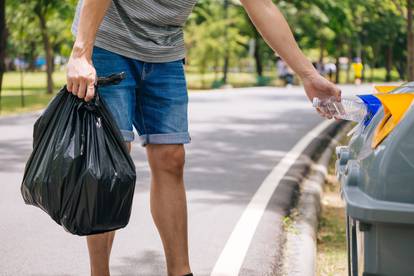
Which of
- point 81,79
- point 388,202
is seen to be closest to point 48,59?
point 81,79

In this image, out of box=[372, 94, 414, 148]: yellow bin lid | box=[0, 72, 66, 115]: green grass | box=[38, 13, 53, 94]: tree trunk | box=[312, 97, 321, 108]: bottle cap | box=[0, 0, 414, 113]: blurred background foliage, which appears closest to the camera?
box=[372, 94, 414, 148]: yellow bin lid

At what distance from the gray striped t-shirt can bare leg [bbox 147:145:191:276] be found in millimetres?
466

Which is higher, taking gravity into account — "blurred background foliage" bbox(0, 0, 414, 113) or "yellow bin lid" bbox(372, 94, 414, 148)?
"blurred background foliage" bbox(0, 0, 414, 113)

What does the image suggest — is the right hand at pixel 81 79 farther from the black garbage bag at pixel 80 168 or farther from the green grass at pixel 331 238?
the green grass at pixel 331 238

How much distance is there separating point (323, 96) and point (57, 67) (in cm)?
10610

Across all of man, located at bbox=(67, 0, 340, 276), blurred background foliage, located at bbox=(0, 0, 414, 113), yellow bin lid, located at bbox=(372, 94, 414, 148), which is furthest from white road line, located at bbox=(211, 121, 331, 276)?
blurred background foliage, located at bbox=(0, 0, 414, 113)

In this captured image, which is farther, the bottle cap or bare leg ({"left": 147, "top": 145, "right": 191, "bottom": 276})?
bare leg ({"left": 147, "top": 145, "right": 191, "bottom": 276})

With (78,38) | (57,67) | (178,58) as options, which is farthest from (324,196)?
(57,67)

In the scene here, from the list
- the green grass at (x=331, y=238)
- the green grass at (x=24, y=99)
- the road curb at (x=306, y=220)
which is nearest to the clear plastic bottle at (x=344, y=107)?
the road curb at (x=306, y=220)

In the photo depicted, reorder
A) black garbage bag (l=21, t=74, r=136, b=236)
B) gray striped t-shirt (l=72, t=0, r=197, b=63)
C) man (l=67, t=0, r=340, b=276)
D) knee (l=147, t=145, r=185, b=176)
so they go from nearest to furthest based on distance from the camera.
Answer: black garbage bag (l=21, t=74, r=136, b=236) < man (l=67, t=0, r=340, b=276) < gray striped t-shirt (l=72, t=0, r=197, b=63) < knee (l=147, t=145, r=185, b=176)

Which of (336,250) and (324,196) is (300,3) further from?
(336,250)

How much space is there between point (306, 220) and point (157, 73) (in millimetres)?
2699

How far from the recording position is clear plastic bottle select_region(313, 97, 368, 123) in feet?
10.4

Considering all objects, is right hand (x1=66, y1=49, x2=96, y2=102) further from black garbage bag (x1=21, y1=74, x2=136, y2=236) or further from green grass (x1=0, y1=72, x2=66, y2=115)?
green grass (x1=0, y1=72, x2=66, y2=115)
